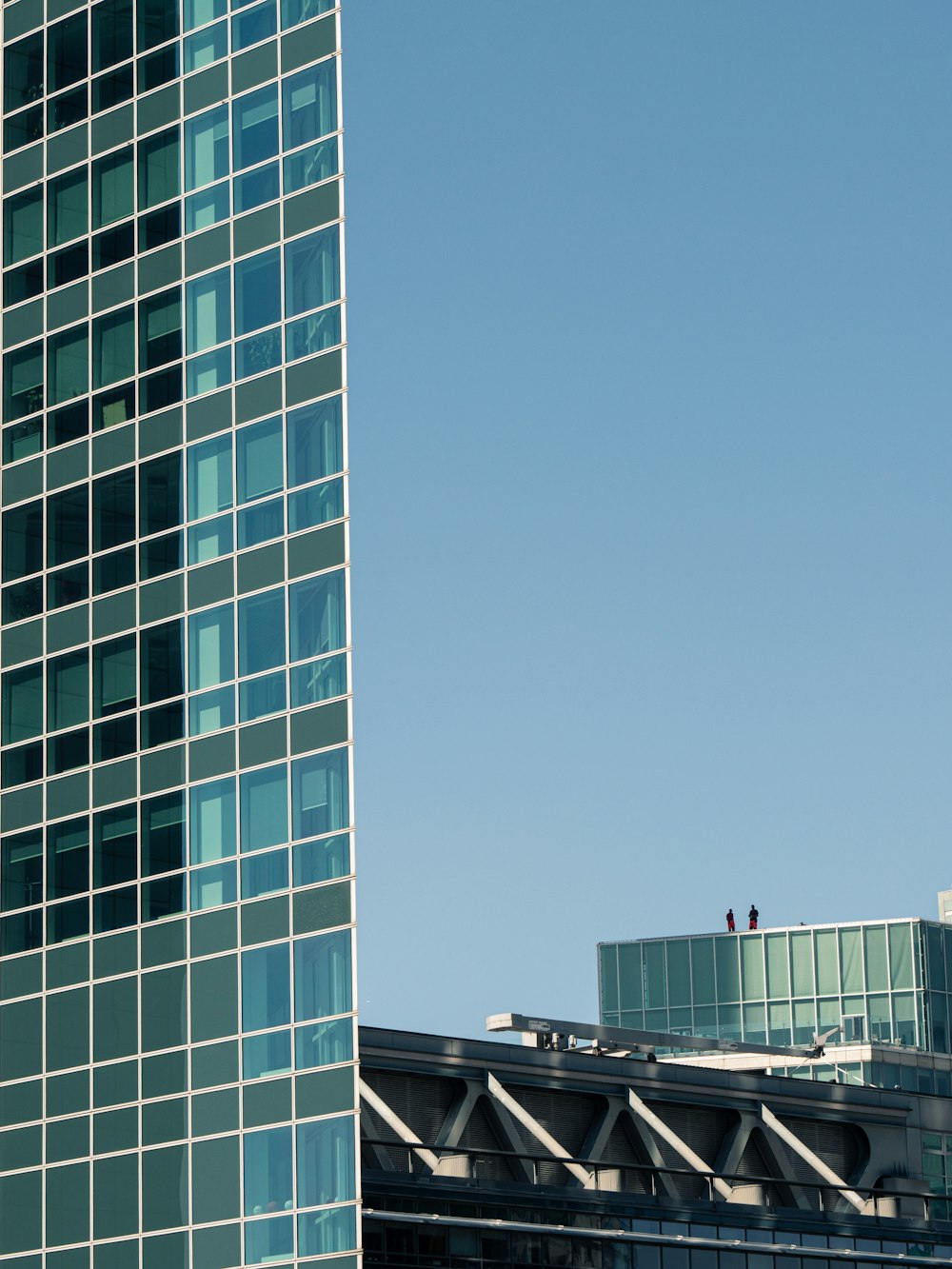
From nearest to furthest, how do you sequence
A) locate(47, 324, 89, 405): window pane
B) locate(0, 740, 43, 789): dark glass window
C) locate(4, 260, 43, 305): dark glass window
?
locate(0, 740, 43, 789): dark glass window < locate(47, 324, 89, 405): window pane < locate(4, 260, 43, 305): dark glass window

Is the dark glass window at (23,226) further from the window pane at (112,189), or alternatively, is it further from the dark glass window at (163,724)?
the dark glass window at (163,724)

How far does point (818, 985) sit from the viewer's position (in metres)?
146

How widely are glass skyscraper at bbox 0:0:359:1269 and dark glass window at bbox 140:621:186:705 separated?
0.08 metres

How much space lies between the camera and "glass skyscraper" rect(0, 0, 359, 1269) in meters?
54.8

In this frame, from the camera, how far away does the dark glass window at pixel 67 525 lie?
61.8 m

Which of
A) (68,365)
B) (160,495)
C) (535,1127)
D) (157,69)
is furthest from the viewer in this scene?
(535,1127)

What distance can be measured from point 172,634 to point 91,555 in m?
3.82

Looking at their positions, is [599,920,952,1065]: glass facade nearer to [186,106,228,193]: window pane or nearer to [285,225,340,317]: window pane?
[186,106,228,193]: window pane

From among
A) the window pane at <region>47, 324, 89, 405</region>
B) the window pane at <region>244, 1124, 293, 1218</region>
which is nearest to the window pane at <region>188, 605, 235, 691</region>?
the window pane at <region>47, 324, 89, 405</region>

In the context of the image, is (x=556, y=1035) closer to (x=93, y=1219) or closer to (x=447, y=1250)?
(x=447, y=1250)

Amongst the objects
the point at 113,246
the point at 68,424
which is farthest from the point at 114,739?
the point at 113,246

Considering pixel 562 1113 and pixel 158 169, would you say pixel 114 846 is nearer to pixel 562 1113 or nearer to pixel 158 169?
pixel 158 169

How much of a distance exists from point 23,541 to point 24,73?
42.5 ft

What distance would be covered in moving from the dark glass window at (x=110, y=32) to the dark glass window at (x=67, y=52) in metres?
0.47
